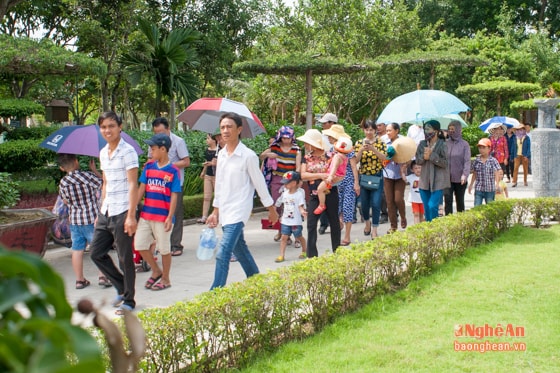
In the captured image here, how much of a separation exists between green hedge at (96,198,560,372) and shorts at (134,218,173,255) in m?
1.57

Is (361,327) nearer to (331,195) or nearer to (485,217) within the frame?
(331,195)

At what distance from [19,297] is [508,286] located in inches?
229

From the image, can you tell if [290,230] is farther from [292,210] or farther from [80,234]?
[80,234]

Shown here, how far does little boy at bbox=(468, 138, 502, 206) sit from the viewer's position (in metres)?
10.0

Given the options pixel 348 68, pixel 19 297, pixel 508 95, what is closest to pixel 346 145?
pixel 19 297

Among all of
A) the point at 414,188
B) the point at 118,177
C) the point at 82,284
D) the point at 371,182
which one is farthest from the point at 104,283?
the point at 414,188

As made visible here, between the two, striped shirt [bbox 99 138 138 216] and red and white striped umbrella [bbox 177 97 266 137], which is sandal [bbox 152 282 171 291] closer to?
striped shirt [bbox 99 138 138 216]

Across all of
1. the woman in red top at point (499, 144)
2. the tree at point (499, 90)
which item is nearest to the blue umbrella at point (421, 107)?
the woman in red top at point (499, 144)

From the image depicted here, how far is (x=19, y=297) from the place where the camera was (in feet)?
2.49

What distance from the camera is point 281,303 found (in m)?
4.62

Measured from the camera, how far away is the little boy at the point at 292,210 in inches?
321

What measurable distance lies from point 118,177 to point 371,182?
4.53m

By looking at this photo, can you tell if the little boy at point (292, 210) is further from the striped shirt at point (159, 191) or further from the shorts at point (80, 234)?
the shorts at point (80, 234)

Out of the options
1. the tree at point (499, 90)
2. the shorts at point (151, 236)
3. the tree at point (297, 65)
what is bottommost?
the shorts at point (151, 236)
